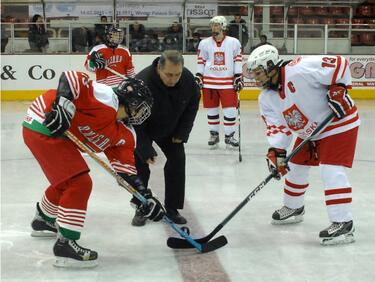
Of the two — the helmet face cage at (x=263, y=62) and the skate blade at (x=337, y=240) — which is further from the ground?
the helmet face cage at (x=263, y=62)

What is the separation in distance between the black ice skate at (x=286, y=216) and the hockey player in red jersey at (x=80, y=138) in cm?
91

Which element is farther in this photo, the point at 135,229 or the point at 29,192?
the point at 29,192

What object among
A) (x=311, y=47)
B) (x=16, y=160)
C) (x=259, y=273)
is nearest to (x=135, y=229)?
(x=259, y=273)

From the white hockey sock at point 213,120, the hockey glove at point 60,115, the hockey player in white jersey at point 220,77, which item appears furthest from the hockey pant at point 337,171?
the white hockey sock at point 213,120

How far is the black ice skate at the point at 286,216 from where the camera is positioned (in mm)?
3467

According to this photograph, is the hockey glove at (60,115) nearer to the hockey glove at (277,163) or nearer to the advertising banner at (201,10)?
the hockey glove at (277,163)

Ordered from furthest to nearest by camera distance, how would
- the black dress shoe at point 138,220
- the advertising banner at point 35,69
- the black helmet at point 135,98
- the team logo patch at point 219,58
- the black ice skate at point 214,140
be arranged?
1. the advertising banner at point 35,69
2. the team logo patch at point 219,58
3. the black ice skate at point 214,140
4. the black dress shoe at point 138,220
5. the black helmet at point 135,98

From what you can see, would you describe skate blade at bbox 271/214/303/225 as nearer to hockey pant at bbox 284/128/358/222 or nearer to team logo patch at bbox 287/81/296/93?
hockey pant at bbox 284/128/358/222

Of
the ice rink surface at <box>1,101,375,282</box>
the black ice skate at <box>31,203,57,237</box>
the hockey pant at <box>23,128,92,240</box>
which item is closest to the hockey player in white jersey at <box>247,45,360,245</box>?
the ice rink surface at <box>1,101,375,282</box>

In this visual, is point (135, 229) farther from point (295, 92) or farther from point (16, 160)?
point (16, 160)

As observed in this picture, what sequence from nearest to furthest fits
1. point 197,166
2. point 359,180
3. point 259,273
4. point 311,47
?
point 259,273 → point 359,180 → point 197,166 → point 311,47

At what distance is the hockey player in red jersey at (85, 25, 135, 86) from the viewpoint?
5.89 metres

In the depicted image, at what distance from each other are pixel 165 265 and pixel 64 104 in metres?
0.82

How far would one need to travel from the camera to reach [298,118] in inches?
125
